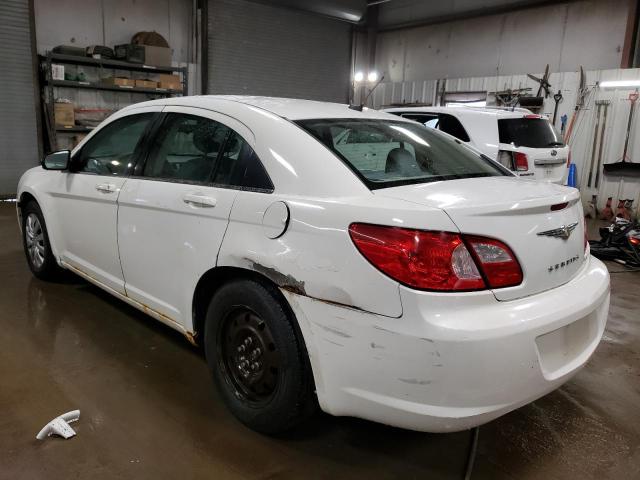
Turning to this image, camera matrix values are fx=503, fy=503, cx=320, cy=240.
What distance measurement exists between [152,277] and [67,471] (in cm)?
96

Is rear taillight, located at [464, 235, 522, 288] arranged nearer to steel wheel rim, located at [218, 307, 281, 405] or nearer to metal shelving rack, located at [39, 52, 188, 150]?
steel wheel rim, located at [218, 307, 281, 405]

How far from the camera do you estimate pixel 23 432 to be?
2062mm

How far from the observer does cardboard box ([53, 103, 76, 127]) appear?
8.20m

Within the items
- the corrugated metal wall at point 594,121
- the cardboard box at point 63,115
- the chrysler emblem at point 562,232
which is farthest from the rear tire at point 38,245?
the corrugated metal wall at point 594,121

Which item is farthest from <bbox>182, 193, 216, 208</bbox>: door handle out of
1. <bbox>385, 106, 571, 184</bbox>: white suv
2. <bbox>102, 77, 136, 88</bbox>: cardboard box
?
<bbox>102, 77, 136, 88</bbox>: cardboard box

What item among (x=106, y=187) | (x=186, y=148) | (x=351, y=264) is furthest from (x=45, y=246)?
(x=351, y=264)

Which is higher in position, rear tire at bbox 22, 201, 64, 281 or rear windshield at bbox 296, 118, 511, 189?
rear windshield at bbox 296, 118, 511, 189

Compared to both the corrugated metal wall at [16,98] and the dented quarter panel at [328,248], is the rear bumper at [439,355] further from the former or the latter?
the corrugated metal wall at [16,98]

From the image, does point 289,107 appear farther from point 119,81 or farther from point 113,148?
point 119,81

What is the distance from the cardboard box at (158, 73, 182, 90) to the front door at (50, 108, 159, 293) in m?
6.33

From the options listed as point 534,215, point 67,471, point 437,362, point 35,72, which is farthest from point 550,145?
point 35,72

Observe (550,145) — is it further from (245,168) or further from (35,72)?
(35,72)

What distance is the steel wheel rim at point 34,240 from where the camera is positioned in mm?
3799

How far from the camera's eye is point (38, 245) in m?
3.86
